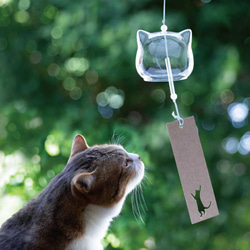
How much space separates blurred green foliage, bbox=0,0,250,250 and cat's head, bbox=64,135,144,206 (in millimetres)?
578

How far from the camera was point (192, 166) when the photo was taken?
0.61 m

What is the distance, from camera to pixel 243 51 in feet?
5.55

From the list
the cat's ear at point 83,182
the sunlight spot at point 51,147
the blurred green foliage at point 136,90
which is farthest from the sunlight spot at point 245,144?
the cat's ear at point 83,182

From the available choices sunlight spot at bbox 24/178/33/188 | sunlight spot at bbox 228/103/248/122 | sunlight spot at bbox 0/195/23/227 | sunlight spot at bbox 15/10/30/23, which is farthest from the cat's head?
sunlight spot at bbox 15/10/30/23

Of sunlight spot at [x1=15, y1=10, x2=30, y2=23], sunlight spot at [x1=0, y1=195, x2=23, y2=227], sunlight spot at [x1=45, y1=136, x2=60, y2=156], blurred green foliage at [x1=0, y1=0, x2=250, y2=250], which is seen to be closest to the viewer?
sunlight spot at [x1=45, y1=136, x2=60, y2=156]

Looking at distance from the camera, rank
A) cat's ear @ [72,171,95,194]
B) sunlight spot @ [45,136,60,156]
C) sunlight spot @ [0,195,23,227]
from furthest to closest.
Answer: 1. sunlight spot @ [0,195,23,227]
2. sunlight spot @ [45,136,60,156]
3. cat's ear @ [72,171,95,194]

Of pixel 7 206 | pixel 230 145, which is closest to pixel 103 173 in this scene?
pixel 7 206

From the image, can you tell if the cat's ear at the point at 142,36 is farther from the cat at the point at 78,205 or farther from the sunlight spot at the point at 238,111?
the sunlight spot at the point at 238,111

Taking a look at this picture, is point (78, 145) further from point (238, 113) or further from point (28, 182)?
point (238, 113)

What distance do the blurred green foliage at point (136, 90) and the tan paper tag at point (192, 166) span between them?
764 millimetres

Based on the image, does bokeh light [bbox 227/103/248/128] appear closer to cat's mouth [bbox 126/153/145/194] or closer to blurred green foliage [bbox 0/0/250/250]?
blurred green foliage [bbox 0/0/250/250]

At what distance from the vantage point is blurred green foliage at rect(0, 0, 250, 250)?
155 cm

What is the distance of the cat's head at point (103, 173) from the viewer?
28.6 inches

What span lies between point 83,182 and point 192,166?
226mm
